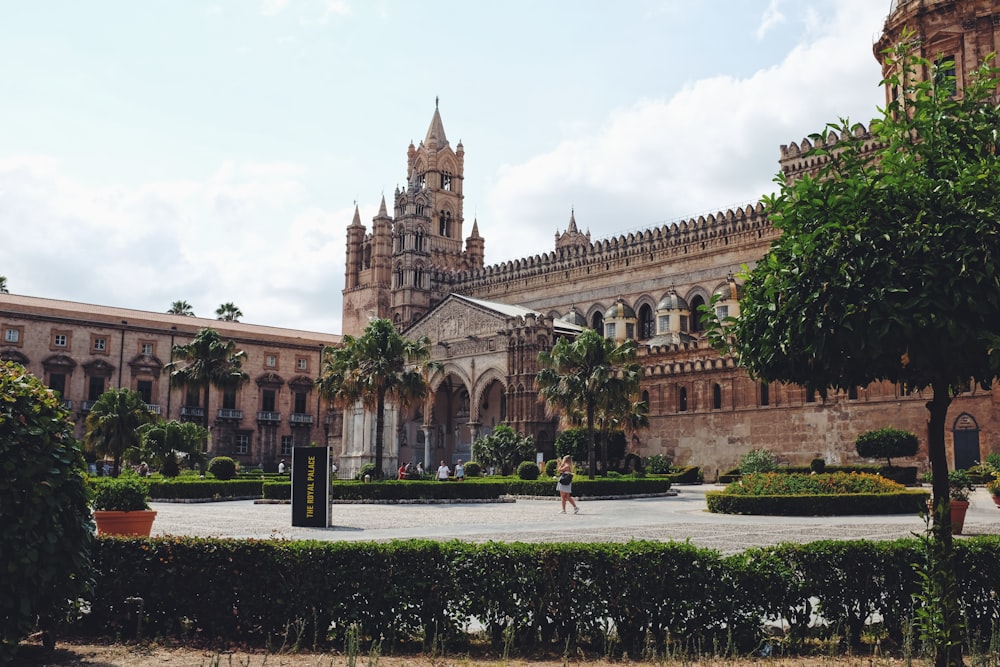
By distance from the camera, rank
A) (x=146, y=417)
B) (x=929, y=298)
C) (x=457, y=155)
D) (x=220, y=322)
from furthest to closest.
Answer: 1. (x=457, y=155)
2. (x=220, y=322)
3. (x=146, y=417)
4. (x=929, y=298)

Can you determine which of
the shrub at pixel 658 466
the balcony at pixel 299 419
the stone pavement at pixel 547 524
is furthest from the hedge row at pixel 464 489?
the balcony at pixel 299 419

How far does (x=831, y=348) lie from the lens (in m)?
7.11

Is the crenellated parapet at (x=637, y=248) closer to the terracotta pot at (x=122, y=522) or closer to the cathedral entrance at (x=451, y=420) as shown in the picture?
the cathedral entrance at (x=451, y=420)

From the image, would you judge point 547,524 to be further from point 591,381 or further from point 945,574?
point 591,381

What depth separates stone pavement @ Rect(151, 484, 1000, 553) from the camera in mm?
16219

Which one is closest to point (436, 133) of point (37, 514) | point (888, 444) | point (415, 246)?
point (415, 246)

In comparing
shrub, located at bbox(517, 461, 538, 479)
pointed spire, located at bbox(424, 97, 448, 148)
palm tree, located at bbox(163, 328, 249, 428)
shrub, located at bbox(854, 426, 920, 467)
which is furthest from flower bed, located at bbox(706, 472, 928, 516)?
pointed spire, located at bbox(424, 97, 448, 148)

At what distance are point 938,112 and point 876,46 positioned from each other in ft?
159

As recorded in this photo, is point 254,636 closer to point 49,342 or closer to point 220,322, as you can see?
point 49,342

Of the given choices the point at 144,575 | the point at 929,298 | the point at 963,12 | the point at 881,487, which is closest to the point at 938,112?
the point at 929,298

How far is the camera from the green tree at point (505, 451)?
4475 centimetres

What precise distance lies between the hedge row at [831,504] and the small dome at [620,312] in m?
34.1

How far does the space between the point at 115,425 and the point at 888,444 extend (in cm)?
3234

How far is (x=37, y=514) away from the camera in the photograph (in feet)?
21.8
